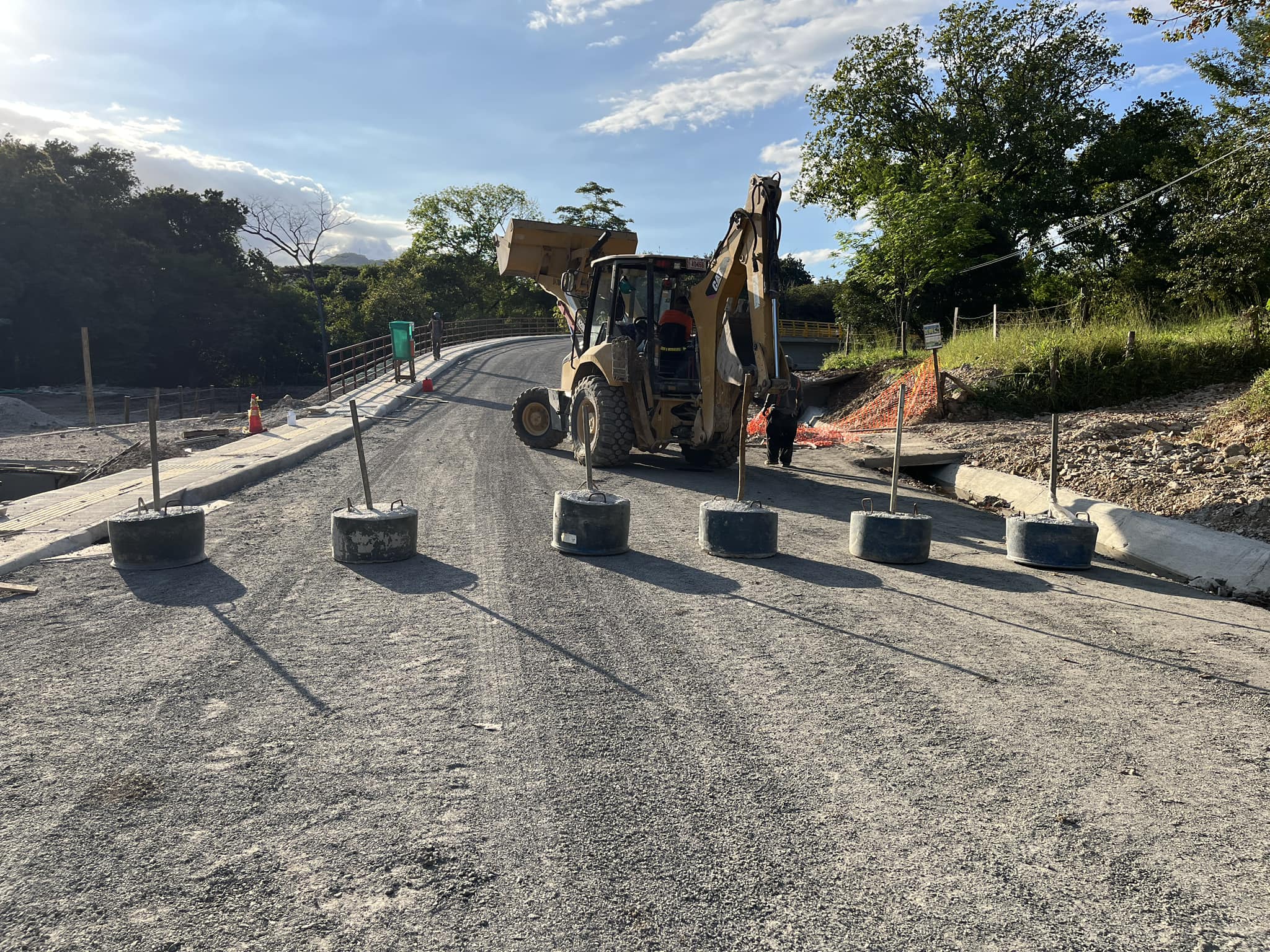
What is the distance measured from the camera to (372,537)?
7.05 metres

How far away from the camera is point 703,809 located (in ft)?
11.0

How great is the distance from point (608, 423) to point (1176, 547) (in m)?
7.01

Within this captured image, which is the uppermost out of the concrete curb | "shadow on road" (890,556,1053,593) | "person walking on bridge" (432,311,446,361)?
"person walking on bridge" (432,311,446,361)

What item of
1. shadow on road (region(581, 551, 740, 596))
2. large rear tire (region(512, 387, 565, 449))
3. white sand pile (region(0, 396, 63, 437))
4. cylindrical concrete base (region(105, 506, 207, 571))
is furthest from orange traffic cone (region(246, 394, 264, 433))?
shadow on road (region(581, 551, 740, 596))

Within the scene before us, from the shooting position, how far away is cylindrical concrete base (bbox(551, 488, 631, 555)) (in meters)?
7.45

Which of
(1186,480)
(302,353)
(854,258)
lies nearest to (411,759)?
(1186,480)

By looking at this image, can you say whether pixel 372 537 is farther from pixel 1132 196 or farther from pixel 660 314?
pixel 1132 196

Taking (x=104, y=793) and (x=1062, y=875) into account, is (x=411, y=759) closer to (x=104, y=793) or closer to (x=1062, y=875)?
(x=104, y=793)

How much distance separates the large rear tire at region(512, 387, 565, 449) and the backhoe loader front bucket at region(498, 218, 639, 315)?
1789 mm

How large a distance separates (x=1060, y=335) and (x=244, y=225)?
2070 inches

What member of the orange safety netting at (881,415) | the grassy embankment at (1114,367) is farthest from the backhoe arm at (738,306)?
the grassy embankment at (1114,367)

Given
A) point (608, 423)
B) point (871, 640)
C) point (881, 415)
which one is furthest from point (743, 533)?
point (881, 415)

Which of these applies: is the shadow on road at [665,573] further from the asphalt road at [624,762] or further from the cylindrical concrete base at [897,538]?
the cylindrical concrete base at [897,538]

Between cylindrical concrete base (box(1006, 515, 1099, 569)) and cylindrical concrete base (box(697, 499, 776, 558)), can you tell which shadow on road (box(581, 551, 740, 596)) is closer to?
cylindrical concrete base (box(697, 499, 776, 558))
